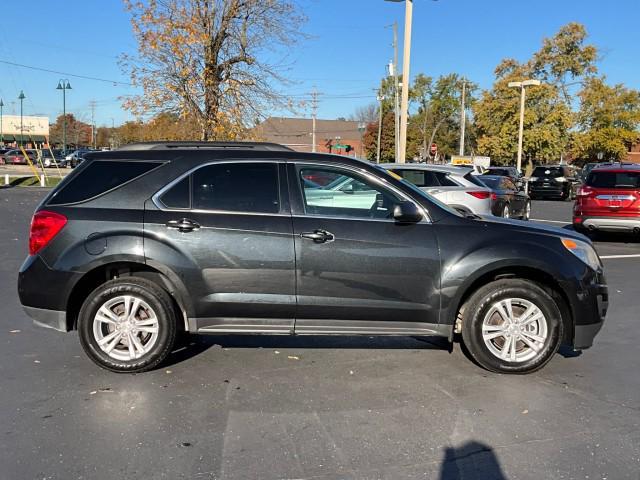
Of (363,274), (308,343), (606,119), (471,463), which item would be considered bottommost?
(471,463)

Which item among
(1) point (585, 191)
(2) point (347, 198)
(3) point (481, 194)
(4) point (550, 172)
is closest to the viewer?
(2) point (347, 198)

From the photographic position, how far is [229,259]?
4.62m

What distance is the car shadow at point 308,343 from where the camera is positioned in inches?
217

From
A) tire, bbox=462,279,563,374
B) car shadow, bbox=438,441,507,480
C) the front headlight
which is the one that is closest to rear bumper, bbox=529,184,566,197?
the front headlight

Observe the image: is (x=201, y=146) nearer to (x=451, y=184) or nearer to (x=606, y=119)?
(x=451, y=184)

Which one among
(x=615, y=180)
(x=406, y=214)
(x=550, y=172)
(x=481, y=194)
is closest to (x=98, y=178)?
(x=406, y=214)

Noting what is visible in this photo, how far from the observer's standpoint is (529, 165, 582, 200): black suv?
94.5 ft

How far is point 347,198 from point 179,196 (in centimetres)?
139

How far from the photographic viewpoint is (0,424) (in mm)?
3820

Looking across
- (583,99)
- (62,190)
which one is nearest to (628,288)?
(62,190)

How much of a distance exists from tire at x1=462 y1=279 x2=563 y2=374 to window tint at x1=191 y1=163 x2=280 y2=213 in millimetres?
1835

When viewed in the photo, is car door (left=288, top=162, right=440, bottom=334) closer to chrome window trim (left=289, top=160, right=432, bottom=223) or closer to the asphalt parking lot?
chrome window trim (left=289, top=160, right=432, bottom=223)

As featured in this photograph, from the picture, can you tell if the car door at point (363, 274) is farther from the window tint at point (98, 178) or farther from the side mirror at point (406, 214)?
the window tint at point (98, 178)

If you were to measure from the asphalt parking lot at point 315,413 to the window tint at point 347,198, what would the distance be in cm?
132
